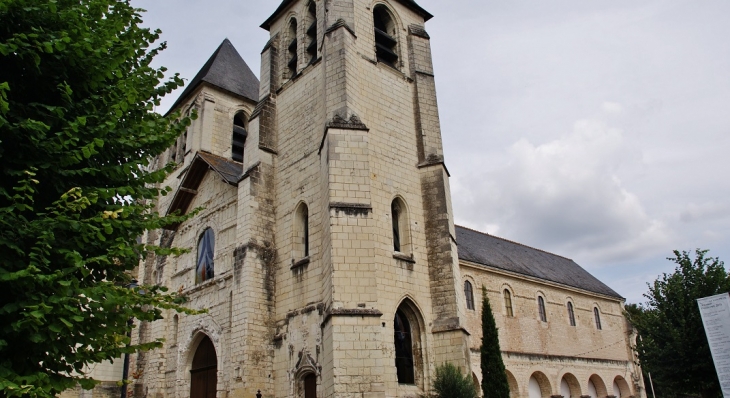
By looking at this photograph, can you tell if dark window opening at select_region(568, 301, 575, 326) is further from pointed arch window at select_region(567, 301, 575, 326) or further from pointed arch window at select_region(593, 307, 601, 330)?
pointed arch window at select_region(593, 307, 601, 330)

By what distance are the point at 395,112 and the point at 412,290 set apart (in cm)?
461

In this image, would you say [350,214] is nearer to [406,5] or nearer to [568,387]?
A: [406,5]

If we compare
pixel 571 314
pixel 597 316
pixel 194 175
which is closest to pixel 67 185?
pixel 194 175

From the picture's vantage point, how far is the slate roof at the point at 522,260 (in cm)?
2322

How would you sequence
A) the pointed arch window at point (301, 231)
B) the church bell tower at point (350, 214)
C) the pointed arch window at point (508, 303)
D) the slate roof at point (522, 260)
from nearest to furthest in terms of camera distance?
the church bell tower at point (350, 214) < the pointed arch window at point (301, 231) < the pointed arch window at point (508, 303) < the slate roof at point (522, 260)

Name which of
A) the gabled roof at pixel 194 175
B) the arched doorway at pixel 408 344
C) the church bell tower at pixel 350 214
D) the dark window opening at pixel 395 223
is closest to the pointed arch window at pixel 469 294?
the church bell tower at pixel 350 214

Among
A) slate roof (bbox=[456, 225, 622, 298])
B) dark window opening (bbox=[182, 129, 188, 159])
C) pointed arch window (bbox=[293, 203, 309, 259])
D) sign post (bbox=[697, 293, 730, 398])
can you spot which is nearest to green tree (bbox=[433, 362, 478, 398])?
pointed arch window (bbox=[293, 203, 309, 259])

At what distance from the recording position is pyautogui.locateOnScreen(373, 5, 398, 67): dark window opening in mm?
15289

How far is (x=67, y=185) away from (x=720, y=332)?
1164cm

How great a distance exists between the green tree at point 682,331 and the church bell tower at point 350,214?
554 centimetres

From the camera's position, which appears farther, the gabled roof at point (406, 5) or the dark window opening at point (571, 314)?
the dark window opening at point (571, 314)

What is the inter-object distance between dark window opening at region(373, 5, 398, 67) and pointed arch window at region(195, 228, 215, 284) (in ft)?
23.4

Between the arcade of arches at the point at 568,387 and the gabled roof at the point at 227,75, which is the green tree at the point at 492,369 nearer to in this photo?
the arcade of arches at the point at 568,387

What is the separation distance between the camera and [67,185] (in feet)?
21.4
